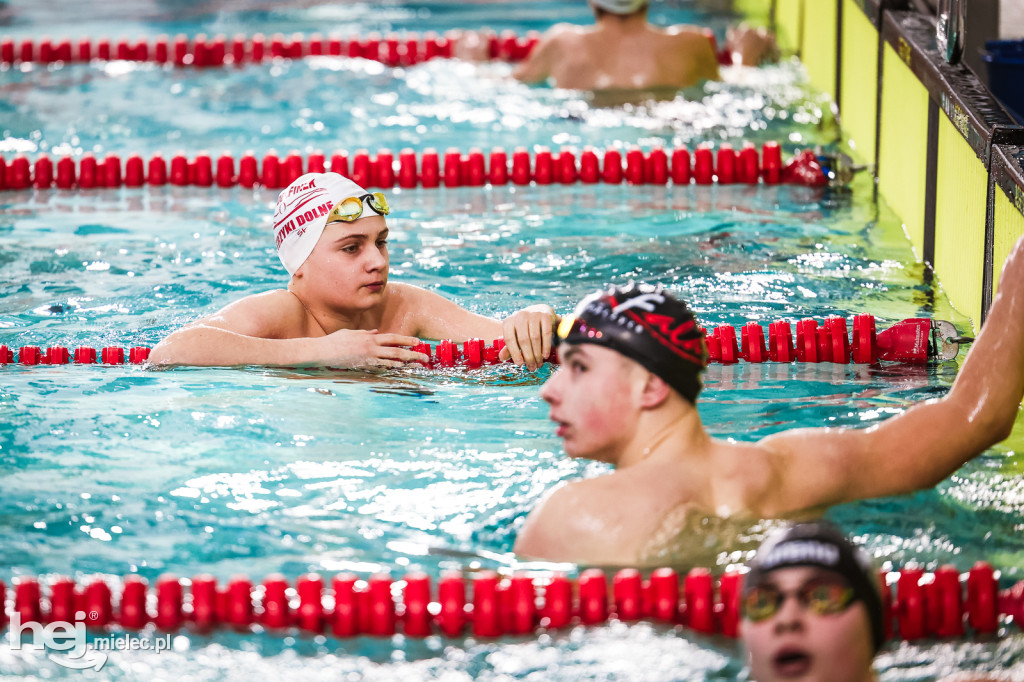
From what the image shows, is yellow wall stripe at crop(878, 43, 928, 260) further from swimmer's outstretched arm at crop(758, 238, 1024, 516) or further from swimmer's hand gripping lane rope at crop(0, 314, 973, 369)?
swimmer's outstretched arm at crop(758, 238, 1024, 516)

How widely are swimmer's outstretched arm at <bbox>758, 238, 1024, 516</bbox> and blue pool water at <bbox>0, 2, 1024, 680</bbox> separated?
214 mm

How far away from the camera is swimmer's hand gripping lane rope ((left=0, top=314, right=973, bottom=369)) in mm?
4414

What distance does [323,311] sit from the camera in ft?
15.1

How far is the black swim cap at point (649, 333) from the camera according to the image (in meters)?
2.79

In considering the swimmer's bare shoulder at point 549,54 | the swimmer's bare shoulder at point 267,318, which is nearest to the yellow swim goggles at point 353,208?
the swimmer's bare shoulder at point 267,318

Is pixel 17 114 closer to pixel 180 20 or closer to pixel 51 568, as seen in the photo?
pixel 180 20

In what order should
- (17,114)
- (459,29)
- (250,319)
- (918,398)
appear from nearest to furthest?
1. (918,398)
2. (250,319)
3. (17,114)
4. (459,29)

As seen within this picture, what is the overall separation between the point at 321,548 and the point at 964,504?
1651 millimetres

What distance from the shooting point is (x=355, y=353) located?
4.30 metres

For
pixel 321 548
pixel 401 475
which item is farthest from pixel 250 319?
pixel 321 548

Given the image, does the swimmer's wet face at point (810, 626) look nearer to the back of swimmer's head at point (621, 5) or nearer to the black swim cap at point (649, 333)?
the black swim cap at point (649, 333)

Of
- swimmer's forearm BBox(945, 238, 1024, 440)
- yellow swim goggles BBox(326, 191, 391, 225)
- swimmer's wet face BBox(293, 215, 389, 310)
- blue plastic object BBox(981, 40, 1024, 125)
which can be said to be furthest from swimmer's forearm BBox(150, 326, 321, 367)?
blue plastic object BBox(981, 40, 1024, 125)

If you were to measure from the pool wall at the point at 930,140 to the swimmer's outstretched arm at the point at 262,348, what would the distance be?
2010 millimetres

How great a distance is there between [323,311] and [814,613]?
2883 millimetres
